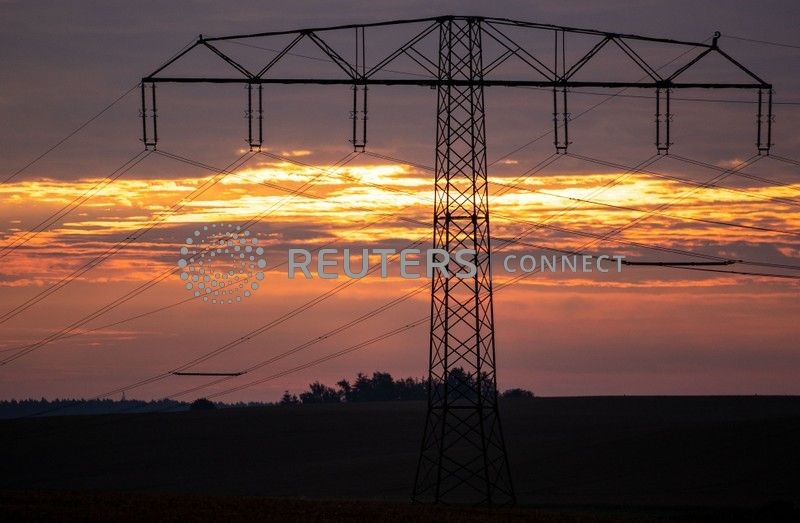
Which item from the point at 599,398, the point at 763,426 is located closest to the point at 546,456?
the point at 763,426

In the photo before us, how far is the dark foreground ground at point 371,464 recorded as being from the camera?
56.3m

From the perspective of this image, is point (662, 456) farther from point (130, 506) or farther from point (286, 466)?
point (130, 506)

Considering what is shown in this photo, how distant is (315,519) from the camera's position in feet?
163

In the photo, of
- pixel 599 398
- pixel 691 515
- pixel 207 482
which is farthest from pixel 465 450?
pixel 599 398

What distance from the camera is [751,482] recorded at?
81.3 m

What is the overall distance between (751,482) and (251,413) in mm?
88154

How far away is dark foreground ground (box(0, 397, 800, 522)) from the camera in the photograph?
185 feet

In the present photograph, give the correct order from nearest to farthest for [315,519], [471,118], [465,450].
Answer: [315,519] → [471,118] → [465,450]

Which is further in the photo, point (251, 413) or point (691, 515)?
point (251, 413)

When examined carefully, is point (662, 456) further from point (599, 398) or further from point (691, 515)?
point (599, 398)

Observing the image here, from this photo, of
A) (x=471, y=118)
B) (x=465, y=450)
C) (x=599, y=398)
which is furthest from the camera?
(x=599, y=398)

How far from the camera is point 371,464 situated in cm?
10569

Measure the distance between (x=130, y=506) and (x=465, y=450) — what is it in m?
60.6

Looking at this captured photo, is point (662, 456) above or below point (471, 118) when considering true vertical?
below
